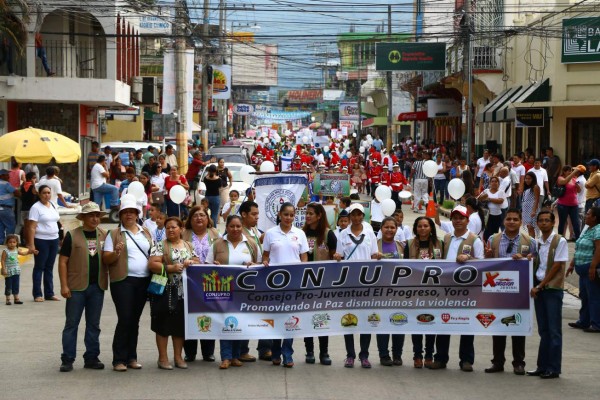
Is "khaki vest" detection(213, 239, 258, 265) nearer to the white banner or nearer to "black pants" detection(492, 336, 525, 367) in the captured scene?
"black pants" detection(492, 336, 525, 367)

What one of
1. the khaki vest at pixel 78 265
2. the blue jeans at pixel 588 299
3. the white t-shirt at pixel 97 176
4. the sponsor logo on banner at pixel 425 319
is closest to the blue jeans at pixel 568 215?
the blue jeans at pixel 588 299

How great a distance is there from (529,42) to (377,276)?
27778 mm

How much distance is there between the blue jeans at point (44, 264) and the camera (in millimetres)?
15609

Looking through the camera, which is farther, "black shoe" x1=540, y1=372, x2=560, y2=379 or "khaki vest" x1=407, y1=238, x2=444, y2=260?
"khaki vest" x1=407, y1=238, x2=444, y2=260

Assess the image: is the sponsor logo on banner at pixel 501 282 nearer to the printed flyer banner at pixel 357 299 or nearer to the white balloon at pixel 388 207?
the printed flyer banner at pixel 357 299

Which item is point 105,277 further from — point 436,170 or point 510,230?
point 436,170

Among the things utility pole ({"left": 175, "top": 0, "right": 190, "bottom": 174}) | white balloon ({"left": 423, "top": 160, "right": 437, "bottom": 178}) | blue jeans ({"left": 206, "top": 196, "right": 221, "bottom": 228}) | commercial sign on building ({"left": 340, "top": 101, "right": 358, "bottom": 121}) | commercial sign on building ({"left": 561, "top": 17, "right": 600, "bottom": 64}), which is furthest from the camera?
commercial sign on building ({"left": 340, "top": 101, "right": 358, "bottom": 121})

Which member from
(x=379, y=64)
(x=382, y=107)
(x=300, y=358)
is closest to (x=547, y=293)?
(x=300, y=358)

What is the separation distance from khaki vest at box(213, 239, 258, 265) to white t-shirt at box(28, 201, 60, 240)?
531 cm

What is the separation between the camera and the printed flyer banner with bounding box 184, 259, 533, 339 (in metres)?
10.8

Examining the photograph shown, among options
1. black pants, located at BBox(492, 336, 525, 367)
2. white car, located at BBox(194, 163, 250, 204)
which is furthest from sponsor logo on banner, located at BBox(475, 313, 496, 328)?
white car, located at BBox(194, 163, 250, 204)

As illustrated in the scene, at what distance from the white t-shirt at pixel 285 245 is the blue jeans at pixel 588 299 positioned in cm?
405

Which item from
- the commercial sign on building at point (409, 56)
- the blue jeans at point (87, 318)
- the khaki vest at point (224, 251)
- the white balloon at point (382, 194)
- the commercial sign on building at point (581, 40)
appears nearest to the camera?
the blue jeans at point (87, 318)

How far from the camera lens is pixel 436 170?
103 ft
